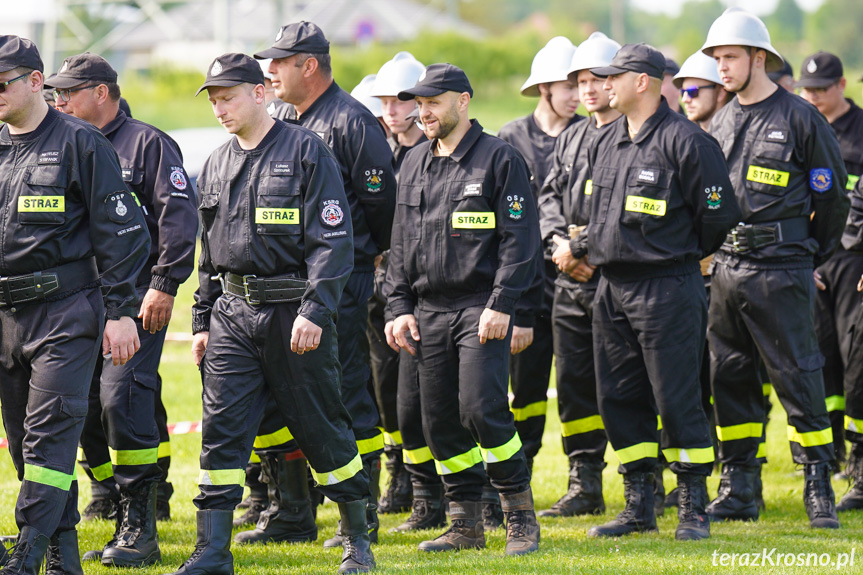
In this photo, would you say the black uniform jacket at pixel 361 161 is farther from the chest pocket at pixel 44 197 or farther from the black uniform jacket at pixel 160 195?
the chest pocket at pixel 44 197

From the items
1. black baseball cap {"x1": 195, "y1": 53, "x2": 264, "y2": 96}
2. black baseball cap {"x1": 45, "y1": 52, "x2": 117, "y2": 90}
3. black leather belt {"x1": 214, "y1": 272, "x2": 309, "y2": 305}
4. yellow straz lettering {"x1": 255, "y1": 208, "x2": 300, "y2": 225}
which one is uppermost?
black baseball cap {"x1": 45, "y1": 52, "x2": 117, "y2": 90}

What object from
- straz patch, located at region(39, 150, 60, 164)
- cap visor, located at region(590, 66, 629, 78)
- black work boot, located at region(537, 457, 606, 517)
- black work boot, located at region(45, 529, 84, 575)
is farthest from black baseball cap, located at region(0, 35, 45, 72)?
black work boot, located at region(537, 457, 606, 517)

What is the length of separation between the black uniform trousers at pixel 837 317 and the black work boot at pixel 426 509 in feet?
10.1

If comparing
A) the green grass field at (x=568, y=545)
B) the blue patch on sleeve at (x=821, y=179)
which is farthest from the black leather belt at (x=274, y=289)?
the blue patch on sleeve at (x=821, y=179)

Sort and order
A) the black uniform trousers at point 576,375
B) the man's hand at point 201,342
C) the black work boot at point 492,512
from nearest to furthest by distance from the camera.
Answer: the man's hand at point 201,342
the black work boot at point 492,512
the black uniform trousers at point 576,375

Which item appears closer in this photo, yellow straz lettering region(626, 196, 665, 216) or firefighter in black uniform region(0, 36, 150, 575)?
firefighter in black uniform region(0, 36, 150, 575)

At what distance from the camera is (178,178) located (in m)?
6.99

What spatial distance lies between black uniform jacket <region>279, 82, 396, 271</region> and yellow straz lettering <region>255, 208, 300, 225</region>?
117 centimetres

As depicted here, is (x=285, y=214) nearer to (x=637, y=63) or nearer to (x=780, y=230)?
(x=637, y=63)

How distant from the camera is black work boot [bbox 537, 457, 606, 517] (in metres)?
7.85

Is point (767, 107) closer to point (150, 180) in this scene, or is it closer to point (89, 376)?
point (150, 180)

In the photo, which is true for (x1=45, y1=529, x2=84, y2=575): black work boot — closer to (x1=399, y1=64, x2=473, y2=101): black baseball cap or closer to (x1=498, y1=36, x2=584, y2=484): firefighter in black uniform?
(x1=399, y1=64, x2=473, y2=101): black baseball cap

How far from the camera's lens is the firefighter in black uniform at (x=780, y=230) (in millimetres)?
7262

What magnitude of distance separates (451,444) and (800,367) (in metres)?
2.28
